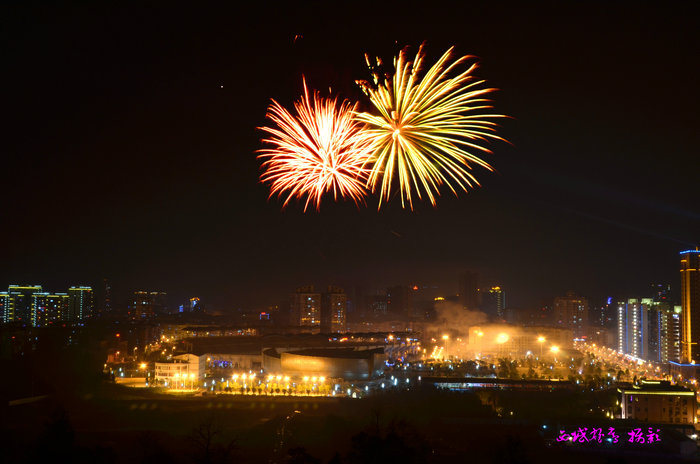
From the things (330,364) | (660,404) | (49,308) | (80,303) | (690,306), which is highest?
(690,306)

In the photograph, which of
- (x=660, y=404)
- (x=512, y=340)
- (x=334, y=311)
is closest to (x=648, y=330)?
(x=512, y=340)

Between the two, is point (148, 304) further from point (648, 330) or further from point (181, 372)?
point (181, 372)

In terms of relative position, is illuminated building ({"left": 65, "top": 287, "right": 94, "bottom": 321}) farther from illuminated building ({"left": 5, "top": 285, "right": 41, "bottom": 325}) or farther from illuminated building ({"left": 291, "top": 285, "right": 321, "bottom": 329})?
illuminated building ({"left": 291, "top": 285, "right": 321, "bottom": 329})

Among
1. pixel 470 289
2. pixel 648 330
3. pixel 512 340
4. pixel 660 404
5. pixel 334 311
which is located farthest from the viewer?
pixel 470 289

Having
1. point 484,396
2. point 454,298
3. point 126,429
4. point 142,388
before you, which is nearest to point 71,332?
point 142,388

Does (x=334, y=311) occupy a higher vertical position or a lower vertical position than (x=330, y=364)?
higher

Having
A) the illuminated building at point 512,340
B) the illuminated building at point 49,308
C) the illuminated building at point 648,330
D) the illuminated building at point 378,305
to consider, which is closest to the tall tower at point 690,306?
the illuminated building at point 648,330

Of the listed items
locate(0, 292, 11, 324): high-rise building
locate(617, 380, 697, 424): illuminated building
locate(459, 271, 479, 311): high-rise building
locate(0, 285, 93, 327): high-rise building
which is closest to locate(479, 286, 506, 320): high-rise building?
locate(459, 271, 479, 311): high-rise building

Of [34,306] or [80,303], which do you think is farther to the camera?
[80,303]
